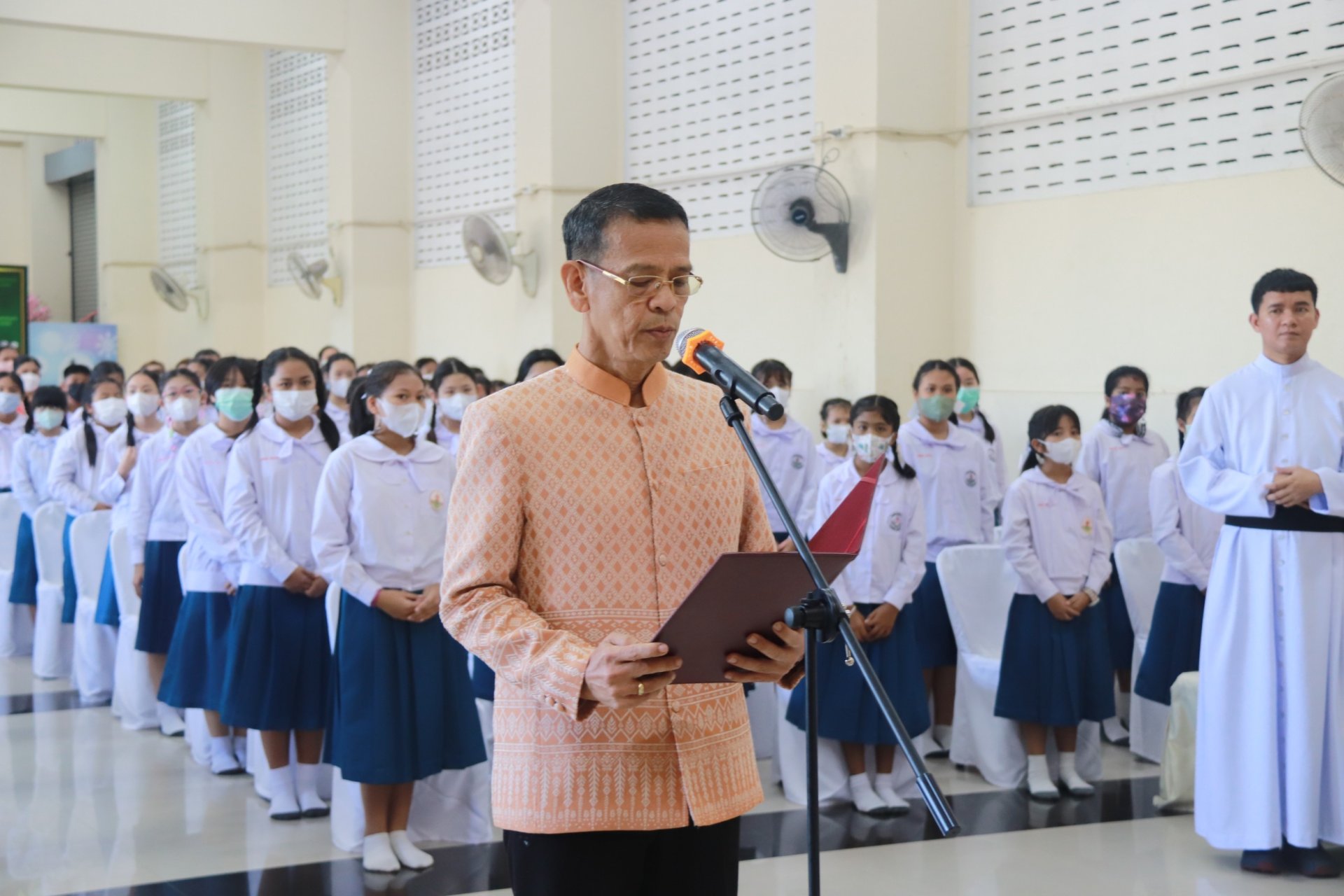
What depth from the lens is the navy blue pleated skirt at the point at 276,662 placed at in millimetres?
5477

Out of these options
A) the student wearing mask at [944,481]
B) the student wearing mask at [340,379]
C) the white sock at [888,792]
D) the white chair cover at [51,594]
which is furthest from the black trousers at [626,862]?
the student wearing mask at [340,379]

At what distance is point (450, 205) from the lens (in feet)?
49.9

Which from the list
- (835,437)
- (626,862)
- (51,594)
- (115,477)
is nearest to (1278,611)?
(835,437)

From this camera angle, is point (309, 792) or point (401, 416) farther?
point (309, 792)

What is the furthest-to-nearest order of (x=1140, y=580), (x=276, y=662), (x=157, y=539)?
(x=157, y=539) → (x=1140, y=580) → (x=276, y=662)

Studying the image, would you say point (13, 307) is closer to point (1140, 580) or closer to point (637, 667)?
point (1140, 580)

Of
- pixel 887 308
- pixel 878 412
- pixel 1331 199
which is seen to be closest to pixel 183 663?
pixel 878 412

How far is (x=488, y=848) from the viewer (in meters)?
5.13

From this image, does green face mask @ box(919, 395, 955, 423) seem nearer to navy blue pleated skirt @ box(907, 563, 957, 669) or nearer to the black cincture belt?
navy blue pleated skirt @ box(907, 563, 957, 669)

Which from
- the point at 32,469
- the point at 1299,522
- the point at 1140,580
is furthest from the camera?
the point at 32,469

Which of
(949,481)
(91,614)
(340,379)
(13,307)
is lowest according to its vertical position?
(91,614)

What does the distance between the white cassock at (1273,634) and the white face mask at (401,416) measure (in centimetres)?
263

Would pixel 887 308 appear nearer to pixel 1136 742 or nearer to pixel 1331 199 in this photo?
pixel 1331 199

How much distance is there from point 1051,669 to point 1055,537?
1.72ft
